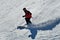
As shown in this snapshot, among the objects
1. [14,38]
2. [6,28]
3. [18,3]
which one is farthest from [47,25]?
[18,3]

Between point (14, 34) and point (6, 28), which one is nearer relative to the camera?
point (14, 34)

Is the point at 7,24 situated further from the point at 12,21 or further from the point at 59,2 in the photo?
the point at 59,2

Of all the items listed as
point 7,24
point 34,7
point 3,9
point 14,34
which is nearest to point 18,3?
point 3,9

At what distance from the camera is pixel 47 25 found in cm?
1077

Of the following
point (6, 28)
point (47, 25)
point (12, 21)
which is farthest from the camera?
point (12, 21)

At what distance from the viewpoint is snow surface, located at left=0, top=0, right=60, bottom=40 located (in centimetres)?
1106

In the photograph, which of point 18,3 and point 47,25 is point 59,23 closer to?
point 47,25

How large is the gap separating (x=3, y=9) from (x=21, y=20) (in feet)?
14.7

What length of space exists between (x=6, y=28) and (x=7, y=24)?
2.72ft

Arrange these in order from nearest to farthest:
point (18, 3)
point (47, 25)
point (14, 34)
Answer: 1. point (47, 25)
2. point (14, 34)
3. point (18, 3)

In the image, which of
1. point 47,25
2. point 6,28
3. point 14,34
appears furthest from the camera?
point 6,28

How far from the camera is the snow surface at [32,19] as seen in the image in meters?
11.1

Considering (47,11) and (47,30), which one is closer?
(47,30)

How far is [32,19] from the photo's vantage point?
13.6 metres
